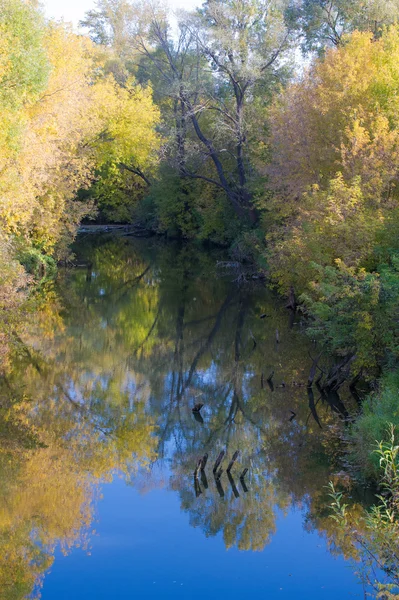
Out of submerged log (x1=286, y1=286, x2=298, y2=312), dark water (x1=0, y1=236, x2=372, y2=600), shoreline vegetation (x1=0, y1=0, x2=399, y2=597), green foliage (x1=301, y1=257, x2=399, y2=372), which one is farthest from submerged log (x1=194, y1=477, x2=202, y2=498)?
submerged log (x1=286, y1=286, x2=298, y2=312)

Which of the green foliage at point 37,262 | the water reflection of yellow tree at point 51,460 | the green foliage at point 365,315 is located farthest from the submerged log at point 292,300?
the water reflection of yellow tree at point 51,460

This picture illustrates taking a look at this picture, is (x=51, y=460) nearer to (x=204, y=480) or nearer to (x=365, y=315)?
(x=204, y=480)

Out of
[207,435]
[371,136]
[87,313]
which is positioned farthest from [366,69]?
[207,435]

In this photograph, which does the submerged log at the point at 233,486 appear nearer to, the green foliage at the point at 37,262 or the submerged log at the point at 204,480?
the submerged log at the point at 204,480

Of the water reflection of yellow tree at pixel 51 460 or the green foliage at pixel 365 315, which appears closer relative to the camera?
the water reflection of yellow tree at pixel 51 460

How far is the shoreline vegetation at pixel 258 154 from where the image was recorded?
49.2 feet

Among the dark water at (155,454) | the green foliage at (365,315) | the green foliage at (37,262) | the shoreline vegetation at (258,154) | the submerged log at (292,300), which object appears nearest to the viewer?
the dark water at (155,454)

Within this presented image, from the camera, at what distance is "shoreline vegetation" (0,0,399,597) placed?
1500 centimetres

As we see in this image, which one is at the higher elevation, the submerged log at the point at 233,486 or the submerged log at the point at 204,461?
the submerged log at the point at 204,461

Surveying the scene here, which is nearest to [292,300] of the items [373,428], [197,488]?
[373,428]

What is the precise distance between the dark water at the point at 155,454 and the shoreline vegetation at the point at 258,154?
115cm

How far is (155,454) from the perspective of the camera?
12734 millimetres

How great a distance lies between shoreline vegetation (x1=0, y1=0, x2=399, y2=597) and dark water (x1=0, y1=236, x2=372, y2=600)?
115cm

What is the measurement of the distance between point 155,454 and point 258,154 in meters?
23.0
